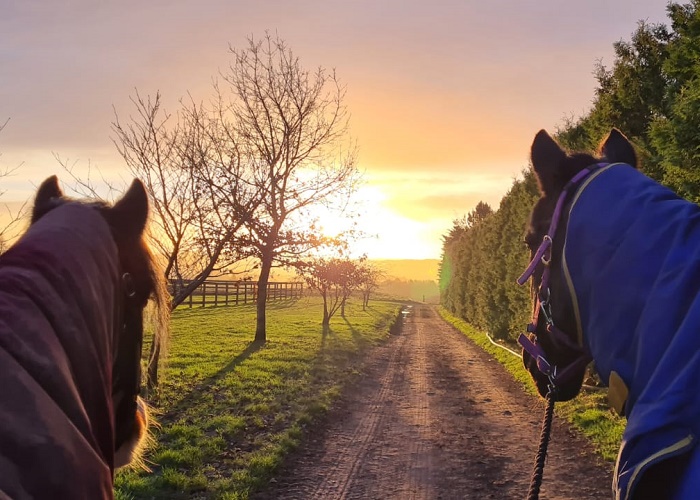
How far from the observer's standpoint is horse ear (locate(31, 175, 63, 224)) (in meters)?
1.83

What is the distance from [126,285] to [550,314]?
63.8 inches

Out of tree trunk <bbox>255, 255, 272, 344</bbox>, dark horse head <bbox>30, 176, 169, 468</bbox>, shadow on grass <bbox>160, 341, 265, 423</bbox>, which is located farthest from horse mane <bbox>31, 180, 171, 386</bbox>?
tree trunk <bbox>255, 255, 272, 344</bbox>

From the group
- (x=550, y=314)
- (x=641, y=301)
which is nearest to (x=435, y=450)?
(x=550, y=314)

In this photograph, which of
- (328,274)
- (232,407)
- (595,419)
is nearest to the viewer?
(595,419)

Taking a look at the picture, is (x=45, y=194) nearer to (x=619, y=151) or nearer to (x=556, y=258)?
(x=556, y=258)

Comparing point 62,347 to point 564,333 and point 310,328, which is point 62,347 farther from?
point 310,328

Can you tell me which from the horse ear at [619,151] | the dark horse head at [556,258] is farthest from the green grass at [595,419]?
the horse ear at [619,151]

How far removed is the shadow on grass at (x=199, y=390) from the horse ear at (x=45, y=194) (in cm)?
650

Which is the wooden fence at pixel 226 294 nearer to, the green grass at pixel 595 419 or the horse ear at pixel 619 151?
the green grass at pixel 595 419

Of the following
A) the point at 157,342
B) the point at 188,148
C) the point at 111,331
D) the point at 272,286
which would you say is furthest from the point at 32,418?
the point at 272,286

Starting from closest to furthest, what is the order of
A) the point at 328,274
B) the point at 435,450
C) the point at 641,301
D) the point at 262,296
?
1. the point at 641,301
2. the point at 435,450
3. the point at 262,296
4. the point at 328,274

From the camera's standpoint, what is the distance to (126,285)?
1771mm

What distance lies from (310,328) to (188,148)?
14.4m

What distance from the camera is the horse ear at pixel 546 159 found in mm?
2014
